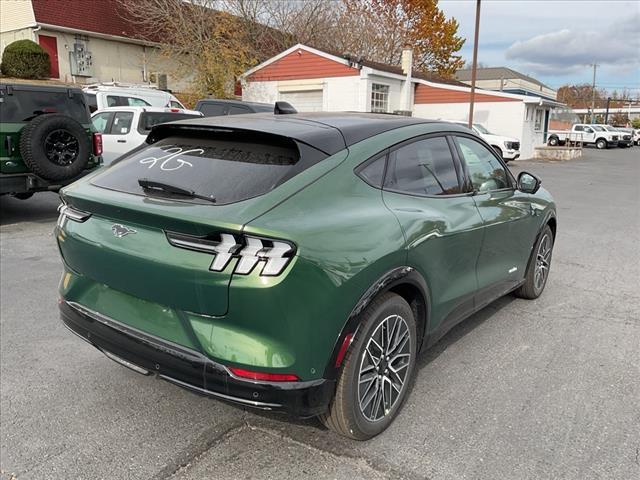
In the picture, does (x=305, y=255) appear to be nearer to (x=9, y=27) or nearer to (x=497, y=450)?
(x=497, y=450)

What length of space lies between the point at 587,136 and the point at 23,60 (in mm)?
39679

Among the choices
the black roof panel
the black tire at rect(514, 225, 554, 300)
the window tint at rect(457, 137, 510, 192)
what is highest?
the black roof panel

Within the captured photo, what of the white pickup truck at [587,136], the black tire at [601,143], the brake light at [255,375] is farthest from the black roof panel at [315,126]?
the black tire at [601,143]

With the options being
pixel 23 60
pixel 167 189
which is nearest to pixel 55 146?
pixel 167 189

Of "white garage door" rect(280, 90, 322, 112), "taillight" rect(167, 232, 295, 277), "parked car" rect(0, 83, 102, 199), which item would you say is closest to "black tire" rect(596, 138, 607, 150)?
"white garage door" rect(280, 90, 322, 112)

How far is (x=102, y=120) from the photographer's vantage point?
37.5 feet

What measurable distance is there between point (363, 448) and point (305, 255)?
116 cm

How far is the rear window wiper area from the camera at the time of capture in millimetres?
2556

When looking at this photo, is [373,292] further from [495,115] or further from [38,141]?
[495,115]

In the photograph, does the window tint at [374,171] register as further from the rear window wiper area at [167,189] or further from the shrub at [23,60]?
the shrub at [23,60]

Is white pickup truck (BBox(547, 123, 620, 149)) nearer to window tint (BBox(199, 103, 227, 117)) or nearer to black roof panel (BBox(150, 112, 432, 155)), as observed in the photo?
window tint (BBox(199, 103, 227, 117))

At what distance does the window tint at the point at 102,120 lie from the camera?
11336 millimetres

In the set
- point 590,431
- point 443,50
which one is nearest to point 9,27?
point 443,50

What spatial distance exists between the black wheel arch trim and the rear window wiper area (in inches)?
33.1
